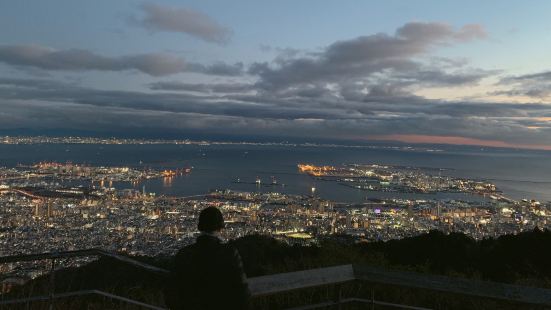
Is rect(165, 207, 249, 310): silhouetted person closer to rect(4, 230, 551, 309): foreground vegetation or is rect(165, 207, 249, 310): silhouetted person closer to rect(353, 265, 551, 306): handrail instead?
rect(353, 265, 551, 306): handrail

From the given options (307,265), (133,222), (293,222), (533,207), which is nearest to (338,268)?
(307,265)

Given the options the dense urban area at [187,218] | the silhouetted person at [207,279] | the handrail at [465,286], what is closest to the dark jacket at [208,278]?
the silhouetted person at [207,279]

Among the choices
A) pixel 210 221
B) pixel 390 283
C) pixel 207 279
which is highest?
pixel 210 221

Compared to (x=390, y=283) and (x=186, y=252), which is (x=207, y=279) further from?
(x=390, y=283)

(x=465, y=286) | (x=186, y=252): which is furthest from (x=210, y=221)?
(x=465, y=286)

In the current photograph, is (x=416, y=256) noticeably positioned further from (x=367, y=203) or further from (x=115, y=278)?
(x=367, y=203)
